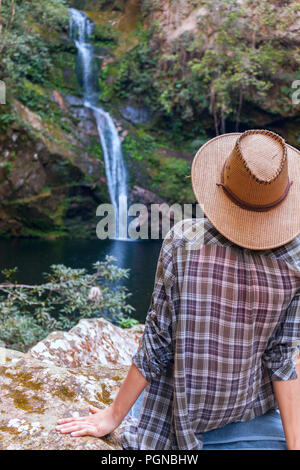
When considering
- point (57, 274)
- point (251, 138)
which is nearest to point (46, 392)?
point (251, 138)

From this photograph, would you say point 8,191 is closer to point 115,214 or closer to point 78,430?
point 115,214

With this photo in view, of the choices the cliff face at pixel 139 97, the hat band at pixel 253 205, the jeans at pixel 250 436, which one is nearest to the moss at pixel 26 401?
the jeans at pixel 250 436

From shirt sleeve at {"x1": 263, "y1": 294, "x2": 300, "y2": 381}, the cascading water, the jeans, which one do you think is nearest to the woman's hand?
the jeans

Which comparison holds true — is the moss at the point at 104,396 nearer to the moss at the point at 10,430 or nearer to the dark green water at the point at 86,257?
the moss at the point at 10,430

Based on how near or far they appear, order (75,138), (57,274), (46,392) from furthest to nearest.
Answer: (75,138) → (57,274) → (46,392)

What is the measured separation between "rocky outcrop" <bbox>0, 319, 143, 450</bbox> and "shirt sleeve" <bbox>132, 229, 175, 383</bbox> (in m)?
0.24

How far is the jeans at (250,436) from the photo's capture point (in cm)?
93

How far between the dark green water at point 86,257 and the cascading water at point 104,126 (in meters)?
1.46

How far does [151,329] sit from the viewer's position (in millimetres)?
958

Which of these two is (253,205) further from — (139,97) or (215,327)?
(139,97)

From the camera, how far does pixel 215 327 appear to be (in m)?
0.89

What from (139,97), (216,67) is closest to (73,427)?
(216,67)

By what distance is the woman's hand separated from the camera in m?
0.99
